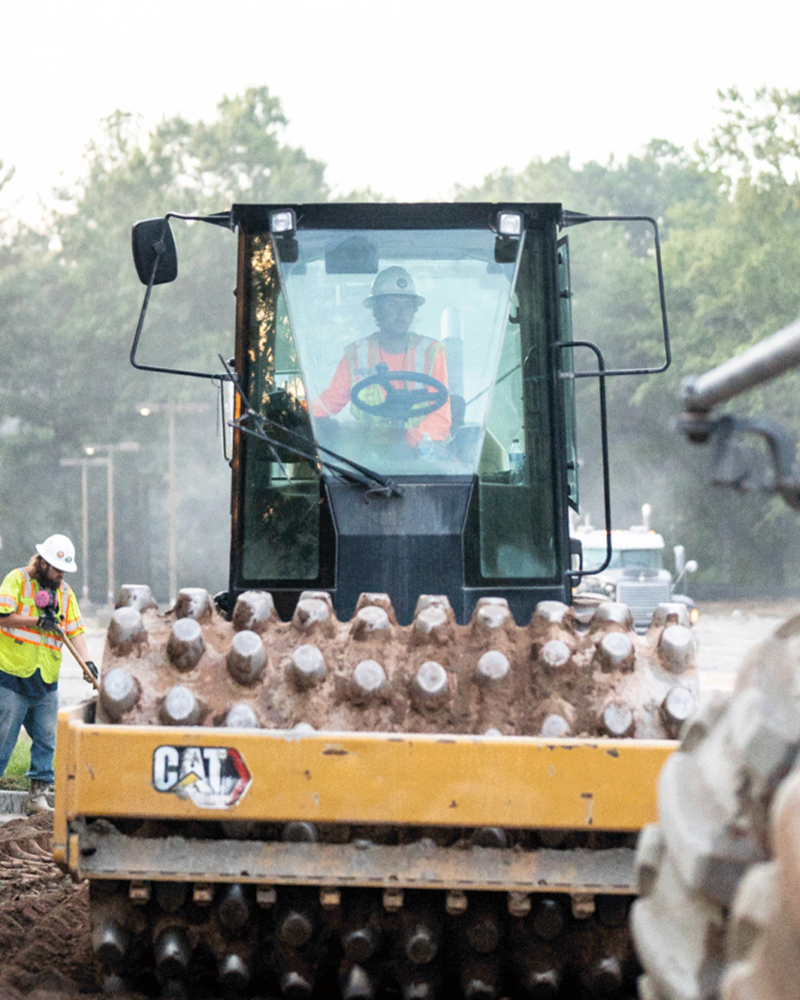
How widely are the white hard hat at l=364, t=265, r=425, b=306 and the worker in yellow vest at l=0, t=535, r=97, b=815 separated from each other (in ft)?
14.7

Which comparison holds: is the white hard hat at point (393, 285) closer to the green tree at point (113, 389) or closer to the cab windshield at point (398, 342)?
the cab windshield at point (398, 342)

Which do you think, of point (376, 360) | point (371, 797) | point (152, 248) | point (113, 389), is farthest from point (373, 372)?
point (113, 389)

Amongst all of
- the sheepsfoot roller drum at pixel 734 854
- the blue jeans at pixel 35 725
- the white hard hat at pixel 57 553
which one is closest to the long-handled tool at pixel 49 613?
the white hard hat at pixel 57 553

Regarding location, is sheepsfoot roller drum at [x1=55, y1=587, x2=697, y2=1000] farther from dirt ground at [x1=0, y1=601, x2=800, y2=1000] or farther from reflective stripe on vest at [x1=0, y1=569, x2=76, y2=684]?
reflective stripe on vest at [x1=0, y1=569, x2=76, y2=684]

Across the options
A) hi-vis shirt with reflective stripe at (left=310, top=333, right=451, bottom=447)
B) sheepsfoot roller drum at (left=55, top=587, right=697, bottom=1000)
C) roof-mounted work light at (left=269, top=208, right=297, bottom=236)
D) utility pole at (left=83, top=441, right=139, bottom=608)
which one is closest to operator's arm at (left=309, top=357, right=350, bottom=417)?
hi-vis shirt with reflective stripe at (left=310, top=333, right=451, bottom=447)

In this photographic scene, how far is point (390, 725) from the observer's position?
430 cm

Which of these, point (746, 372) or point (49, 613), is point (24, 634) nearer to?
point (49, 613)

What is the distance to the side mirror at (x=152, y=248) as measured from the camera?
5.36m

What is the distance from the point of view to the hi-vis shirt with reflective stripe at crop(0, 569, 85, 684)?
30.7 feet

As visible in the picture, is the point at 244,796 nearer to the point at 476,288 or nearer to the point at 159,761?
the point at 159,761

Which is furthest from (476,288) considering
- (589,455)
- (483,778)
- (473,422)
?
(589,455)

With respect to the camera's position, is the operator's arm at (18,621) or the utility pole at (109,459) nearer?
the operator's arm at (18,621)

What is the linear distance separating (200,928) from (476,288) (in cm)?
264

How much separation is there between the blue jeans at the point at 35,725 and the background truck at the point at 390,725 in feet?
15.2
